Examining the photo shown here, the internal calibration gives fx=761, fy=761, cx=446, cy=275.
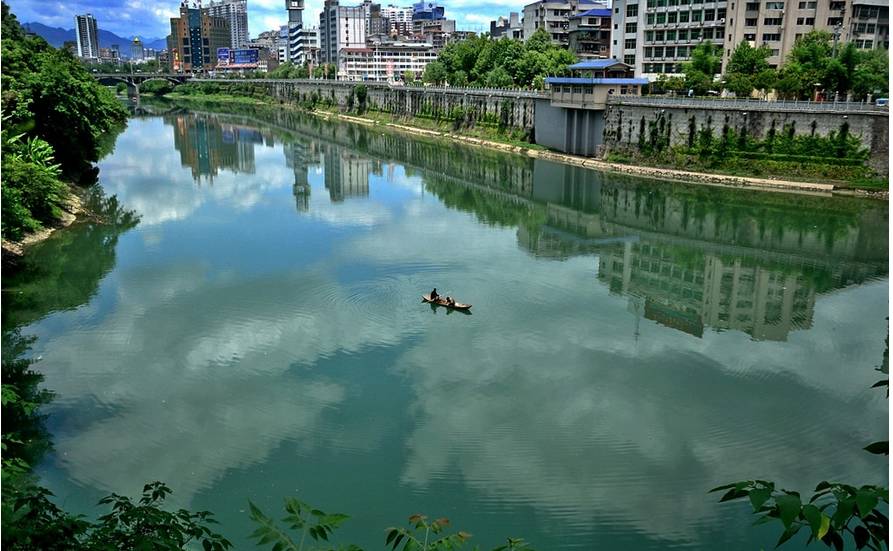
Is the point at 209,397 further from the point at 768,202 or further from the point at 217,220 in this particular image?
the point at 768,202

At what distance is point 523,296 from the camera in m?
15.0

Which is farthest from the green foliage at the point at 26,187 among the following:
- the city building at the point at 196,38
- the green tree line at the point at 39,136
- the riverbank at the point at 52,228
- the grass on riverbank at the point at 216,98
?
the city building at the point at 196,38

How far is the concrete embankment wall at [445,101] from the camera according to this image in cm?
3816

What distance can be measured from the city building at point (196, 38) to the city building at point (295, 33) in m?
15.6

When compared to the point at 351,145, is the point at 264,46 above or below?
above

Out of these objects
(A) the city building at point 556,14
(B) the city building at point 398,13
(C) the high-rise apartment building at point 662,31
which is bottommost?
(C) the high-rise apartment building at point 662,31

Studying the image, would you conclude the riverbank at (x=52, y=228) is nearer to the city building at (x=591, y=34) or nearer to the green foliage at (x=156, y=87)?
the city building at (x=591, y=34)

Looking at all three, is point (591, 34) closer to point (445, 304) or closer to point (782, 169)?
point (782, 169)

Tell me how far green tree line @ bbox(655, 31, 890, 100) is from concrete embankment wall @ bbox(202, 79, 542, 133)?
7.40 m

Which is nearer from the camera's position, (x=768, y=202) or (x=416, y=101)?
(x=768, y=202)

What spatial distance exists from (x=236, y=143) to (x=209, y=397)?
35.0 meters

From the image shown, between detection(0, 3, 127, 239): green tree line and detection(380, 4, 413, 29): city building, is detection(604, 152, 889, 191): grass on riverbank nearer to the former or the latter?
detection(0, 3, 127, 239): green tree line

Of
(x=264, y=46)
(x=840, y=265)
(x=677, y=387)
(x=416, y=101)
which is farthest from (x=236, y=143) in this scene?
(x=264, y=46)

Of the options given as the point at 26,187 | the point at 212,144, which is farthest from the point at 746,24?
the point at 26,187
